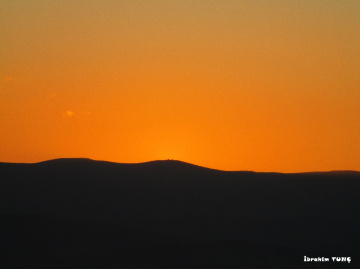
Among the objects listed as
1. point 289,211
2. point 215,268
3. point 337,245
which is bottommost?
point 215,268

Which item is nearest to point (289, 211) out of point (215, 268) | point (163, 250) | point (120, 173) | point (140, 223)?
point (140, 223)

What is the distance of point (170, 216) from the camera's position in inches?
1935

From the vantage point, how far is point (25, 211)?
48.9 meters

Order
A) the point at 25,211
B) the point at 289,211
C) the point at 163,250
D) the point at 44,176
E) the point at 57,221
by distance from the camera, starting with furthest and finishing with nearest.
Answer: the point at 44,176 < the point at 289,211 < the point at 25,211 < the point at 57,221 < the point at 163,250

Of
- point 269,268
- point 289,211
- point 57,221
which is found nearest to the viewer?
point 269,268

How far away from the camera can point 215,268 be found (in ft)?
90.5

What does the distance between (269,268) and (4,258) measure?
36.2 feet

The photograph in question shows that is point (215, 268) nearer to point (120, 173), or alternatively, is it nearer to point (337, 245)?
point (337, 245)

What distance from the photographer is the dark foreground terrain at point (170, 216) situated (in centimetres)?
3084

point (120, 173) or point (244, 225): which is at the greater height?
point (120, 173)

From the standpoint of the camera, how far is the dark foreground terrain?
30.8 metres

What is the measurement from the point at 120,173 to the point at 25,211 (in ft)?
46.9

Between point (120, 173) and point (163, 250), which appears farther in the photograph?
point (120, 173)

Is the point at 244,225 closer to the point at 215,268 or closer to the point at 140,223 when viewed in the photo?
the point at 140,223
